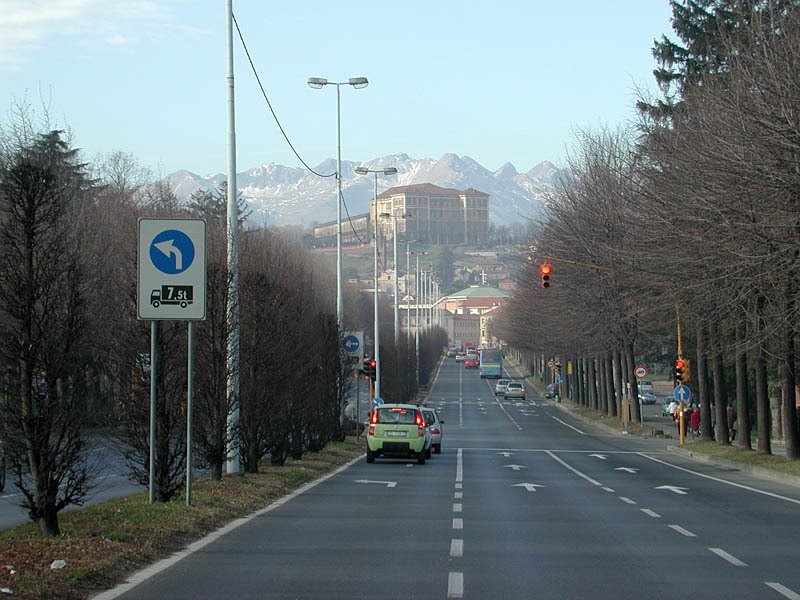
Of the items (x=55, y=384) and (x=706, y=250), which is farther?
(x=706, y=250)

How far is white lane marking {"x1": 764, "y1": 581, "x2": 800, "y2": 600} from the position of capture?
34.0 feet

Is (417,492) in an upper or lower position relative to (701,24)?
lower

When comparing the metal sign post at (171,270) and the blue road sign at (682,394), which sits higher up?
the metal sign post at (171,270)

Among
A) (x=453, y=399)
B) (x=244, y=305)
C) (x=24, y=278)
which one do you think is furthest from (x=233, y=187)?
(x=453, y=399)

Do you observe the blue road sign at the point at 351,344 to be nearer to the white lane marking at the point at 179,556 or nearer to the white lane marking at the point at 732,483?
the white lane marking at the point at 732,483

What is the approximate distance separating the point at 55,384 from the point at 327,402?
24.4m

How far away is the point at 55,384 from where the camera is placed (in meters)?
12.1

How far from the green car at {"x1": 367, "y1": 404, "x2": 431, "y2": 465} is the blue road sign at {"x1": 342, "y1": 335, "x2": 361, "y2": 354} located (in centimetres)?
923

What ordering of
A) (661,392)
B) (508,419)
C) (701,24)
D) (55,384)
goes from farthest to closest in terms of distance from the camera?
→ 1. (661,392)
2. (508,419)
3. (701,24)
4. (55,384)

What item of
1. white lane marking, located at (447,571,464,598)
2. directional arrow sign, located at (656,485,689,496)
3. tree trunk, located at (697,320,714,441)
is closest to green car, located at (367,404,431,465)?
directional arrow sign, located at (656,485,689,496)

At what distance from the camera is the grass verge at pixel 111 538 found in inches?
399

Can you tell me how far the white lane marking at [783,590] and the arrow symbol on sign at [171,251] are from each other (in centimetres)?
848

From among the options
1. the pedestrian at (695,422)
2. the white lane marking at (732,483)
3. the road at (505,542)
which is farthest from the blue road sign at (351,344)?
the pedestrian at (695,422)

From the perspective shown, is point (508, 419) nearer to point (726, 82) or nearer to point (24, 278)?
point (726, 82)
